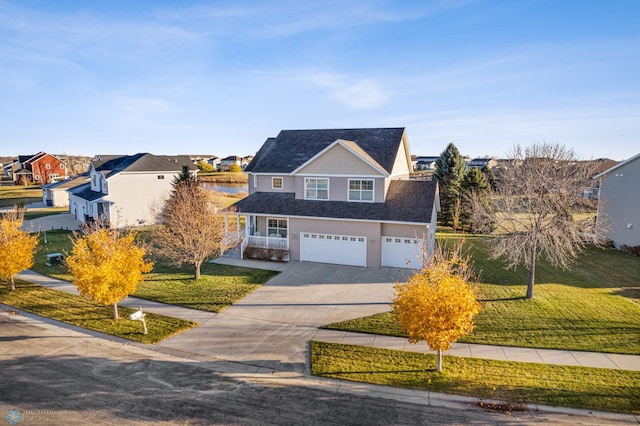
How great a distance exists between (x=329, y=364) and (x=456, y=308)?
4.60 meters

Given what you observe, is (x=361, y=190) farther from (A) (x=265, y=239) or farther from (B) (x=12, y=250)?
(B) (x=12, y=250)

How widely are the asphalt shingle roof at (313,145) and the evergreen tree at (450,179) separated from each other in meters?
13.5

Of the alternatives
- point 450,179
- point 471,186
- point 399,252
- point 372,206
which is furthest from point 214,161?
point 399,252

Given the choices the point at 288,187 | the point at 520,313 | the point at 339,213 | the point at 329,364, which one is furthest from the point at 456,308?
the point at 288,187

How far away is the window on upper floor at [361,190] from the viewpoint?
81.1 ft

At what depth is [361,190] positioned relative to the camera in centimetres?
2495

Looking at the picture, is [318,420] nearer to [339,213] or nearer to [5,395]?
[5,395]

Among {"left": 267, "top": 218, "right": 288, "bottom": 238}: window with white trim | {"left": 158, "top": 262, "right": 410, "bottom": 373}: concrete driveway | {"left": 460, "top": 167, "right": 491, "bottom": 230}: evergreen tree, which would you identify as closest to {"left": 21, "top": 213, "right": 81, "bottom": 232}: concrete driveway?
{"left": 267, "top": 218, "right": 288, "bottom": 238}: window with white trim

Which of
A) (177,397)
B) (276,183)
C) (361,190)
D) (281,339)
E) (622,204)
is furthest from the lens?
(622,204)

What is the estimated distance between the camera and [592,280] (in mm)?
21812

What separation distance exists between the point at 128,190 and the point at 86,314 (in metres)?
24.2

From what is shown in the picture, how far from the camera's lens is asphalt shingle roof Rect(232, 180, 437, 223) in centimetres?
2299

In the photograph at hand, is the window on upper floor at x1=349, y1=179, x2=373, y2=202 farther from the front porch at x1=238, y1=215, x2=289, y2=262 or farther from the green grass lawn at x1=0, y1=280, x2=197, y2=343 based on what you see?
the green grass lawn at x1=0, y1=280, x2=197, y2=343

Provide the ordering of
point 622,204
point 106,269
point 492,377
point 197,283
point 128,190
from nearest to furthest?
point 492,377 < point 106,269 < point 197,283 < point 622,204 < point 128,190
